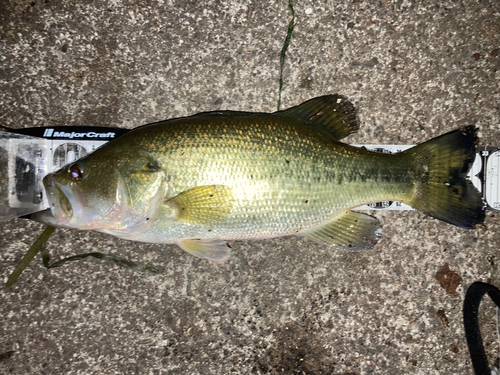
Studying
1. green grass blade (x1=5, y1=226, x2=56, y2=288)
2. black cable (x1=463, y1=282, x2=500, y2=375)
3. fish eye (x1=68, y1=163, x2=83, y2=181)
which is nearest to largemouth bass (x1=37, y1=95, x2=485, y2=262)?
fish eye (x1=68, y1=163, x2=83, y2=181)

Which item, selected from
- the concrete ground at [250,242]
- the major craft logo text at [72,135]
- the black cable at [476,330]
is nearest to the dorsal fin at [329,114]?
the concrete ground at [250,242]

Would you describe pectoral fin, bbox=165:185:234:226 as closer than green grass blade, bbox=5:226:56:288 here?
A: Yes

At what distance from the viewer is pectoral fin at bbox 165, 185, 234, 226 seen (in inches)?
67.4

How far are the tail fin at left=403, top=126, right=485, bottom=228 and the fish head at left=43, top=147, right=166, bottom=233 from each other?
1.50 metres

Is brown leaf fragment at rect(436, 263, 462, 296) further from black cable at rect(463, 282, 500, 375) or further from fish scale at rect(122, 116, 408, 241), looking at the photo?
fish scale at rect(122, 116, 408, 241)

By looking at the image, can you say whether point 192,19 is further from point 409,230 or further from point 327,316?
point 327,316

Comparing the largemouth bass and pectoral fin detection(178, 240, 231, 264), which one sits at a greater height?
the largemouth bass

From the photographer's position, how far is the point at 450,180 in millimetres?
1919

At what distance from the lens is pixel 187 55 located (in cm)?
213

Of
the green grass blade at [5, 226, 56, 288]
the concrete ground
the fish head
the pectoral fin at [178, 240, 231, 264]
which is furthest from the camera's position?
the concrete ground

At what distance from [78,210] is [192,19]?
4.56 feet

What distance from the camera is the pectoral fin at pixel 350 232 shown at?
2.01 meters

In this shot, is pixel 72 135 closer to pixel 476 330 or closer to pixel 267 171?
pixel 267 171

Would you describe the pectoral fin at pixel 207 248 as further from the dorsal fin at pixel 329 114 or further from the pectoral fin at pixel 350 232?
the dorsal fin at pixel 329 114
